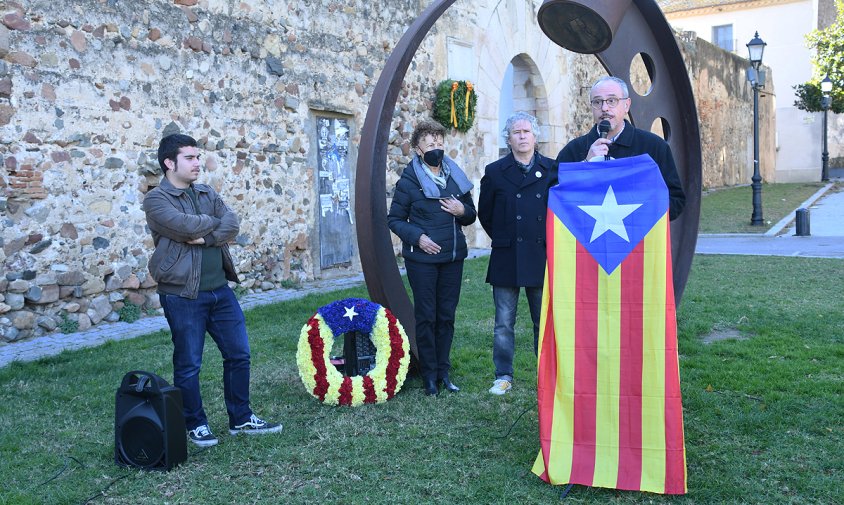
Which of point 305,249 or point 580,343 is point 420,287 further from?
point 305,249

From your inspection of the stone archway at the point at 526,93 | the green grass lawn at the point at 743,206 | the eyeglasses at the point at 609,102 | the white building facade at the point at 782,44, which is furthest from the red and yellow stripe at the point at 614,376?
the white building facade at the point at 782,44

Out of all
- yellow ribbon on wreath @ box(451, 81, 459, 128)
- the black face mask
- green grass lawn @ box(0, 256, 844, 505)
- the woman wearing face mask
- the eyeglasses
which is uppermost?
yellow ribbon on wreath @ box(451, 81, 459, 128)

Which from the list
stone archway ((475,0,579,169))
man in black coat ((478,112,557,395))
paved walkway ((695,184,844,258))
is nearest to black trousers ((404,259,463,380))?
man in black coat ((478,112,557,395))

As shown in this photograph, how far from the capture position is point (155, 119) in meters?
9.01

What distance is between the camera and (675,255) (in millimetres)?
6848

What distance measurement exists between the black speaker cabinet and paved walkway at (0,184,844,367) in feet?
9.81

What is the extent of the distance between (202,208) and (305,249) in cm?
657

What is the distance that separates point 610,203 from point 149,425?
2.54 meters

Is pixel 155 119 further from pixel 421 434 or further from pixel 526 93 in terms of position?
pixel 526 93

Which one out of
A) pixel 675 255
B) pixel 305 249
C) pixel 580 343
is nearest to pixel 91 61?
pixel 305 249

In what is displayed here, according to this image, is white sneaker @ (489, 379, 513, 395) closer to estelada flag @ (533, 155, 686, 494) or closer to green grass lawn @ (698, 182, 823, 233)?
estelada flag @ (533, 155, 686, 494)

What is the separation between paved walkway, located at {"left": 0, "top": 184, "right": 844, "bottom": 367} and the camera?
7.42m

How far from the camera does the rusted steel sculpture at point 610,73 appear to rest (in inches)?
202

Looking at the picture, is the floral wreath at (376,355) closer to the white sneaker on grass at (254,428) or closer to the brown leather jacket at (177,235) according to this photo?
the white sneaker on grass at (254,428)
